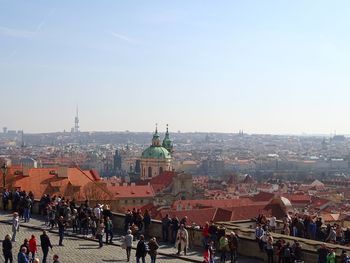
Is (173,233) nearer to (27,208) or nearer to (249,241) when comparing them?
(249,241)

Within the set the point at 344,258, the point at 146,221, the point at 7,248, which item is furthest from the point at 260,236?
the point at 7,248

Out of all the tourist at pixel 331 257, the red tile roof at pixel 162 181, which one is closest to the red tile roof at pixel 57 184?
the tourist at pixel 331 257

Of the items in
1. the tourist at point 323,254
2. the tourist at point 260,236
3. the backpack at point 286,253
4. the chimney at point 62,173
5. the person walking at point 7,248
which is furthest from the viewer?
the chimney at point 62,173

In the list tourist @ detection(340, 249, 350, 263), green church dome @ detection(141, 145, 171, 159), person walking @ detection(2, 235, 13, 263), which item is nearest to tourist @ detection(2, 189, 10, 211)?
person walking @ detection(2, 235, 13, 263)

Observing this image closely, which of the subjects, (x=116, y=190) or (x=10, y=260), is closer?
(x=10, y=260)

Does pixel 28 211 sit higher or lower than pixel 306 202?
higher

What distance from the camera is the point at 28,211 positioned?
2403 centimetres

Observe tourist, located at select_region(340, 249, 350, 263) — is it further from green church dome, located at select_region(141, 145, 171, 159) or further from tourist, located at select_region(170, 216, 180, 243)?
green church dome, located at select_region(141, 145, 171, 159)

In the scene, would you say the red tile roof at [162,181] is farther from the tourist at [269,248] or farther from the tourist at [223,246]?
the tourist at [269,248]

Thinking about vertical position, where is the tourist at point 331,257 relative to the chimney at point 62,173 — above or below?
below

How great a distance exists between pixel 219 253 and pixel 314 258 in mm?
3119

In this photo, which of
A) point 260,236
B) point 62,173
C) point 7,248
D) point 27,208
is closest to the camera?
point 7,248

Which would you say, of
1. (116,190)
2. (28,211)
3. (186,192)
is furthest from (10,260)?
(186,192)

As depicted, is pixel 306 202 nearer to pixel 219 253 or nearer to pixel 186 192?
pixel 186 192
